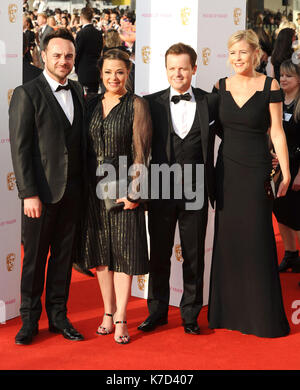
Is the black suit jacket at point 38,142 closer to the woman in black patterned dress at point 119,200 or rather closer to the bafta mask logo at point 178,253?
the woman in black patterned dress at point 119,200

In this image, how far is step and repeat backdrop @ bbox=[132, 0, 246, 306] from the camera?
4.06 metres

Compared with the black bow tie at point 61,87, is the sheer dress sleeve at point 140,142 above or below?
below

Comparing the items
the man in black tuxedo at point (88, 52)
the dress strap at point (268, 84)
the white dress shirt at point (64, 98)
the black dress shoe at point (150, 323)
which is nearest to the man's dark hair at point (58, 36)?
the white dress shirt at point (64, 98)

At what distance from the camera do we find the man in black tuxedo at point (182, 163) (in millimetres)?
3562

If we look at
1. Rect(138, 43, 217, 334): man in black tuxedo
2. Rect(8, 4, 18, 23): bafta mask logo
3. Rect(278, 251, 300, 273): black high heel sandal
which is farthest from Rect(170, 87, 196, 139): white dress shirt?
Rect(278, 251, 300, 273): black high heel sandal

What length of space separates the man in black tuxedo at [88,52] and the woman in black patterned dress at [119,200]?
5.62 meters

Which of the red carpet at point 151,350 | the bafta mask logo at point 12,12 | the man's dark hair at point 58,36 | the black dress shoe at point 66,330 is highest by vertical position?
the bafta mask logo at point 12,12

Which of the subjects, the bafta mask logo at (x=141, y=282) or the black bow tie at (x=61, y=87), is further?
the bafta mask logo at (x=141, y=282)

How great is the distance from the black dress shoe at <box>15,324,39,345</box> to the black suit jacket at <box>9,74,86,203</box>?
0.76 m

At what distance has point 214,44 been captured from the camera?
414 cm

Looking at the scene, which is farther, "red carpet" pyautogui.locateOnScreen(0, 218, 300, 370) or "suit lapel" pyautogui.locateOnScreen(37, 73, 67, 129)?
"suit lapel" pyautogui.locateOnScreen(37, 73, 67, 129)

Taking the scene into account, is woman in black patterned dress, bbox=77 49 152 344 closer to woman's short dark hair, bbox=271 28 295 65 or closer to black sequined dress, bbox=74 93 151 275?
black sequined dress, bbox=74 93 151 275

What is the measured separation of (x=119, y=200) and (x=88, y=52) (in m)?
6.00

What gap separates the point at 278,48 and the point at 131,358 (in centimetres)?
491
